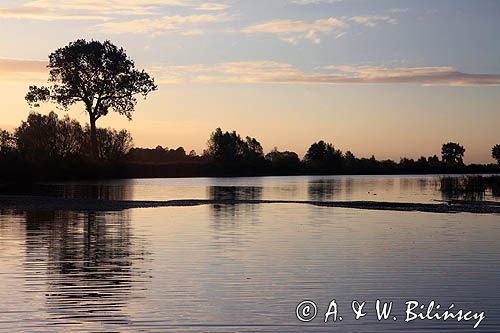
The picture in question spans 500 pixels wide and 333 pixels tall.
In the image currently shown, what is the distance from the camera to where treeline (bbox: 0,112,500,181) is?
86.6 metres

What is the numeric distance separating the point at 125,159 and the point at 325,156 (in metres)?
69.3

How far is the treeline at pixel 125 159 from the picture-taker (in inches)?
3410

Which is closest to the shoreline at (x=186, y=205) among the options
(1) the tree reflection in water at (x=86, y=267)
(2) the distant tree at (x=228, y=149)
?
(1) the tree reflection in water at (x=86, y=267)

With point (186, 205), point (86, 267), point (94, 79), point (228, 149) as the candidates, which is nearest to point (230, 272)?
point (86, 267)

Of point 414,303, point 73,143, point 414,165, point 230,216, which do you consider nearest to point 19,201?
point 230,216

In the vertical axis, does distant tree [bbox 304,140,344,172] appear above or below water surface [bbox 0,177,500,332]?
above

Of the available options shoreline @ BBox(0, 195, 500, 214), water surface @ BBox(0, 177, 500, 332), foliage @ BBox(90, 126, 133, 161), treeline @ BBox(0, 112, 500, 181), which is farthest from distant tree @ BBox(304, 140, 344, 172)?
water surface @ BBox(0, 177, 500, 332)

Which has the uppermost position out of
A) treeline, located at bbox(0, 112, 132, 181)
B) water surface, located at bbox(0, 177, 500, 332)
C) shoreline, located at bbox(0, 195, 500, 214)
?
treeline, located at bbox(0, 112, 132, 181)

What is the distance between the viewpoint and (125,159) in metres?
105

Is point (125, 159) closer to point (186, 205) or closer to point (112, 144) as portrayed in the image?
point (112, 144)

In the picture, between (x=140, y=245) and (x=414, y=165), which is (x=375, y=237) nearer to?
(x=140, y=245)

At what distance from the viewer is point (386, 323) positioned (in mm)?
12992

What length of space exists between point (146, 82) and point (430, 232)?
5770cm

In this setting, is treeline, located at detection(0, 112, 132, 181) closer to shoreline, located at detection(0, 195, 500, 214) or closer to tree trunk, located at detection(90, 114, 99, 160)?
tree trunk, located at detection(90, 114, 99, 160)
